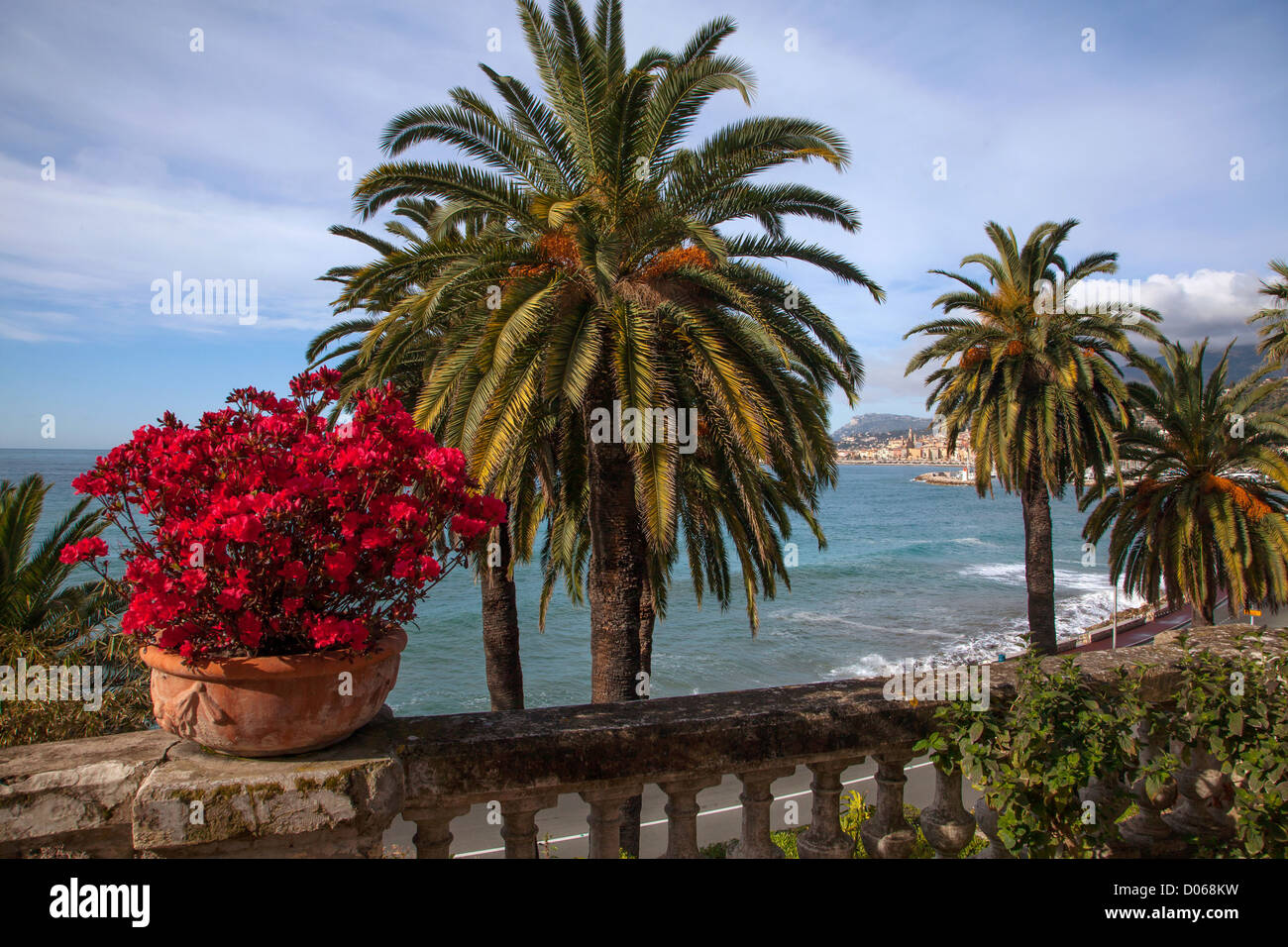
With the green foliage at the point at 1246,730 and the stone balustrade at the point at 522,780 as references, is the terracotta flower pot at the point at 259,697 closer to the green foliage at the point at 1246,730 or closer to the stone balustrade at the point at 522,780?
the stone balustrade at the point at 522,780

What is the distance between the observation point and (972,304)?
19484 mm

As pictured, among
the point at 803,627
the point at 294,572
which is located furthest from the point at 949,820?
the point at 803,627

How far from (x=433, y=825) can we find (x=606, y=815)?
0.60m

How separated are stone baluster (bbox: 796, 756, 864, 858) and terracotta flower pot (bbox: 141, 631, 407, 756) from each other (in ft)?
5.73

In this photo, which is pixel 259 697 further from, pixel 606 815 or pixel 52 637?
pixel 52 637

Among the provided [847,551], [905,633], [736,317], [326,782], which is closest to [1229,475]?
[736,317]

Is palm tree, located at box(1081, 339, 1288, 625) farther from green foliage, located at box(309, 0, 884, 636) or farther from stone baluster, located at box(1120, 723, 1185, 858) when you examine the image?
stone baluster, located at box(1120, 723, 1185, 858)

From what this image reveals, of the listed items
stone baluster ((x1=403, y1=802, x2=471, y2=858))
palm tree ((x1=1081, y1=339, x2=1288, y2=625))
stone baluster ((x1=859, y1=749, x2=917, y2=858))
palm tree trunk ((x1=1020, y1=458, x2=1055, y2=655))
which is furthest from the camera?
Answer: palm tree trunk ((x1=1020, y1=458, x2=1055, y2=655))

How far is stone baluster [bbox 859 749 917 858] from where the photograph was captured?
3.13 m

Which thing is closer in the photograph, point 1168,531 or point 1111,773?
point 1111,773

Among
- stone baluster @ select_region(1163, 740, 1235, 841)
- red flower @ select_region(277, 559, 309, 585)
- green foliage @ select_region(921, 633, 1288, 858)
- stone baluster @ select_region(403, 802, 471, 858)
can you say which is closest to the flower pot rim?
red flower @ select_region(277, 559, 309, 585)

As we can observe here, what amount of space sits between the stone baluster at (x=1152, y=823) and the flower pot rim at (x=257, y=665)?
311 cm
